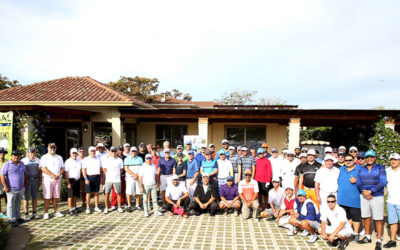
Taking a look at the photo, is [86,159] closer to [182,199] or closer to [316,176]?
[182,199]

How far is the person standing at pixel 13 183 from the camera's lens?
5.05m

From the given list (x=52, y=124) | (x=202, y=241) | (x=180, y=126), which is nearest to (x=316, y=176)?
Answer: (x=202, y=241)

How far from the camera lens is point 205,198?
595 cm

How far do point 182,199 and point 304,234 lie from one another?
108 inches

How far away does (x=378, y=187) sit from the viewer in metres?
4.34

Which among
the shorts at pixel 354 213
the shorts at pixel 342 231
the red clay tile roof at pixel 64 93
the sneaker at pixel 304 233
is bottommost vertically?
the sneaker at pixel 304 233

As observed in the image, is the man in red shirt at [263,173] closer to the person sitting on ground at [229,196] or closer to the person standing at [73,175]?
the person sitting on ground at [229,196]

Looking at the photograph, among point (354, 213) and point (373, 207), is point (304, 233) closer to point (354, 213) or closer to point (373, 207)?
point (354, 213)

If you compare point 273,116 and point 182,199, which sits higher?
point 273,116

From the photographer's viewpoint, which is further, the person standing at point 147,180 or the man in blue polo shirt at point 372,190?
the person standing at point 147,180

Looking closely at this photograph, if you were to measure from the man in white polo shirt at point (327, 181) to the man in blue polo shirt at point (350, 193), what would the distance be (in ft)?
0.39

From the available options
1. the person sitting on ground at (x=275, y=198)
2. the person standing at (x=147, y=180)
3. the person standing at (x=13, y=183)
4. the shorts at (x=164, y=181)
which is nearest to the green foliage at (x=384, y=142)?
the person sitting on ground at (x=275, y=198)

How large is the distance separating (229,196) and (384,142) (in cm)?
676

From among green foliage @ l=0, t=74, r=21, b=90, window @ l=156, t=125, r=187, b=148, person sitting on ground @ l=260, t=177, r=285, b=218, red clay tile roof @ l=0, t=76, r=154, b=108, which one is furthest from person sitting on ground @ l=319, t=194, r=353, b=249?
green foliage @ l=0, t=74, r=21, b=90
